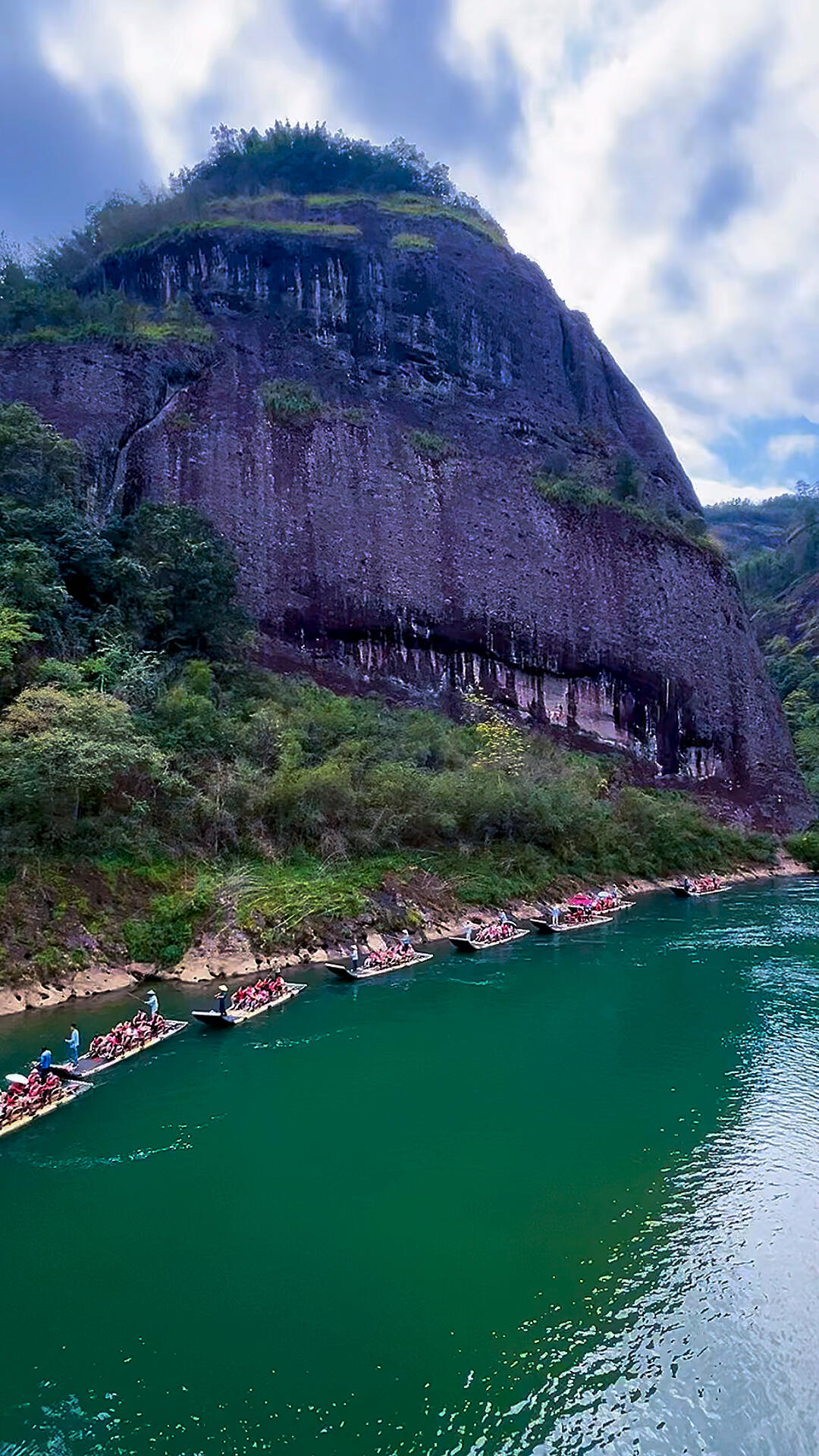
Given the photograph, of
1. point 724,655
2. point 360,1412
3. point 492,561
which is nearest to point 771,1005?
point 360,1412

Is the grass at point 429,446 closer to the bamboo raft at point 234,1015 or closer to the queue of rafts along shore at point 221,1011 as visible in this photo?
the queue of rafts along shore at point 221,1011

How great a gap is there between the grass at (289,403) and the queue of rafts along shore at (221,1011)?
75.2ft

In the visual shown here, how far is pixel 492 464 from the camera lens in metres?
40.1

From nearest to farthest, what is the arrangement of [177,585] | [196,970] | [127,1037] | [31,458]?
[127,1037], [196,970], [31,458], [177,585]

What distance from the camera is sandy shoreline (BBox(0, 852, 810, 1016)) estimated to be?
1464 cm

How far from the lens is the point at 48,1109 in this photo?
1123 cm

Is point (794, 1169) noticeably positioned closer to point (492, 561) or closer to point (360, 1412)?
point (360, 1412)

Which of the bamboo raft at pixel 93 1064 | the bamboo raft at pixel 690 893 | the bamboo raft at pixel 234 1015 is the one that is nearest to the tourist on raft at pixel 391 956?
the bamboo raft at pixel 234 1015

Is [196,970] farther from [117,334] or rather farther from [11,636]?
[117,334]

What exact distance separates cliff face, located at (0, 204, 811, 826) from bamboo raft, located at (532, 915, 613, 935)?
13.2m

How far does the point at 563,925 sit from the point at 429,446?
2380cm

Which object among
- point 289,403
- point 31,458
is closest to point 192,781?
point 31,458

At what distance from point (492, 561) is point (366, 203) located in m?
22.4

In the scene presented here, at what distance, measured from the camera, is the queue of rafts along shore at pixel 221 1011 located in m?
11.1
